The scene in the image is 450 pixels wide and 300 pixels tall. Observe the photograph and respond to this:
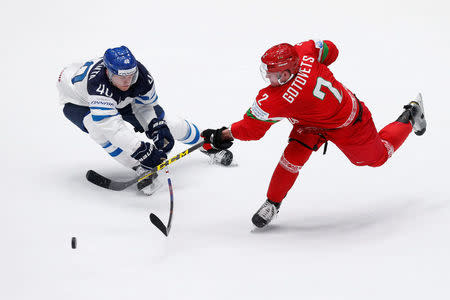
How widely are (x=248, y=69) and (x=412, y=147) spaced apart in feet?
8.41

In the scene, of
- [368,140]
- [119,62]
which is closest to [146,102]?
[119,62]

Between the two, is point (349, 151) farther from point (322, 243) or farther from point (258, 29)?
point (258, 29)

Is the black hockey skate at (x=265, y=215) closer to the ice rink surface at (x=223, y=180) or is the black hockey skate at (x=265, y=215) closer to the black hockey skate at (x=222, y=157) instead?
the ice rink surface at (x=223, y=180)

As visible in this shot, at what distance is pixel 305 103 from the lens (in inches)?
116

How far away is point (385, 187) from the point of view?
3861 mm

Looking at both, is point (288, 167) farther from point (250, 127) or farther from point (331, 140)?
point (250, 127)

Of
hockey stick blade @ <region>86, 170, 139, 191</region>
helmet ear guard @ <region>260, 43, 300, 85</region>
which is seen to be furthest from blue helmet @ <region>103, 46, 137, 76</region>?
helmet ear guard @ <region>260, 43, 300, 85</region>

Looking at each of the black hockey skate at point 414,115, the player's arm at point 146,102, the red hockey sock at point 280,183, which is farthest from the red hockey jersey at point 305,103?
the player's arm at point 146,102

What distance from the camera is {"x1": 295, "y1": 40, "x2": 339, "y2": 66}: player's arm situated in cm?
317

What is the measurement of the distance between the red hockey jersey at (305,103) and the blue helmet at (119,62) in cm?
87

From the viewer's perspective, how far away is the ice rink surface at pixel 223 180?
266cm

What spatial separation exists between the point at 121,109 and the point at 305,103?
166cm

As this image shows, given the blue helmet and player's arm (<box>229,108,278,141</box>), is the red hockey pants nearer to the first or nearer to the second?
player's arm (<box>229,108,278,141</box>)

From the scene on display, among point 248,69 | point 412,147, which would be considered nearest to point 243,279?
point 412,147
